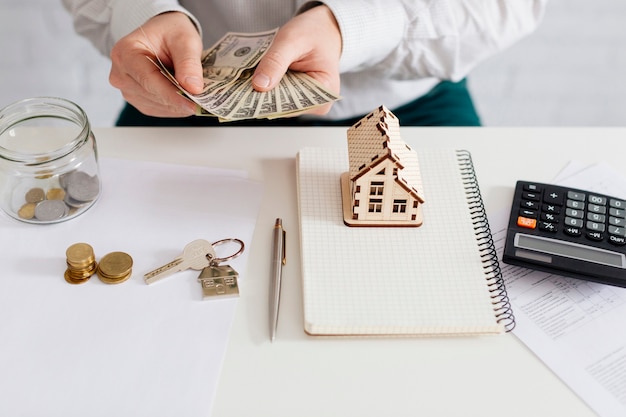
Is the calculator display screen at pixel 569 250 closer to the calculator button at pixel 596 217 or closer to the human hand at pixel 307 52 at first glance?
the calculator button at pixel 596 217

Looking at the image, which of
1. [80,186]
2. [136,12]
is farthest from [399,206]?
[136,12]

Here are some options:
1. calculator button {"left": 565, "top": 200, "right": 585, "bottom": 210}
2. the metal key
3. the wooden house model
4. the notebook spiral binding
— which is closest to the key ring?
the metal key

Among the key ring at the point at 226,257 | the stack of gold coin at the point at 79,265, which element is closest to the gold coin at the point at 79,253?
the stack of gold coin at the point at 79,265

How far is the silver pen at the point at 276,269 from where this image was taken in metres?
0.62

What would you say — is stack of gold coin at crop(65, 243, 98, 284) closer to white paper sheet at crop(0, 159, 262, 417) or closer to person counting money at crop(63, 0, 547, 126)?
white paper sheet at crop(0, 159, 262, 417)

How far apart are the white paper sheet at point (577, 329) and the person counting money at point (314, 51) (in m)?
0.28

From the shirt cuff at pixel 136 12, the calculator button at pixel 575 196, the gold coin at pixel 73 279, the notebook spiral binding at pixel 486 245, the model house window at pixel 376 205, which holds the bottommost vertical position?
the notebook spiral binding at pixel 486 245

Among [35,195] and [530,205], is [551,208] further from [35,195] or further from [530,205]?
[35,195]

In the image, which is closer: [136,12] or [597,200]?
[597,200]

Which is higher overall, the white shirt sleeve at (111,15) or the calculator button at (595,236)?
the white shirt sleeve at (111,15)

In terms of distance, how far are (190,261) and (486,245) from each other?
293mm

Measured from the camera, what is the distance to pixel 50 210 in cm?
A: 71

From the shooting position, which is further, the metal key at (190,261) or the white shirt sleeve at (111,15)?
the white shirt sleeve at (111,15)

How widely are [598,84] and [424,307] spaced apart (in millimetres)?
1423
